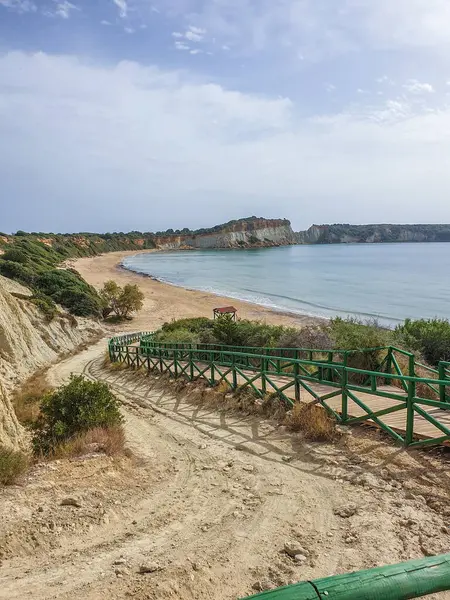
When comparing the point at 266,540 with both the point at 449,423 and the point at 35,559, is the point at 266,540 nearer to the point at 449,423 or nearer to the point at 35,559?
the point at 35,559

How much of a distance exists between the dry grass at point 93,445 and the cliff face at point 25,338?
1681mm

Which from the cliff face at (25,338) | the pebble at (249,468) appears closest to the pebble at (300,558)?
the pebble at (249,468)

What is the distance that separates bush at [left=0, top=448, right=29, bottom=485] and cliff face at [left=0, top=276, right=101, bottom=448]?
231cm

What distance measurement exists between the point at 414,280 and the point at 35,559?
244 ft

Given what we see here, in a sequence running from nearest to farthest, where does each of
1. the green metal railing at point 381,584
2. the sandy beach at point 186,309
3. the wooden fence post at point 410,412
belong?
the green metal railing at point 381,584
the wooden fence post at point 410,412
the sandy beach at point 186,309

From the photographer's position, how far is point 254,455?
301 inches

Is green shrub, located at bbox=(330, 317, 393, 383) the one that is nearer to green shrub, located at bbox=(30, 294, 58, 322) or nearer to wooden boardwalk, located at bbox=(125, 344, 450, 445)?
wooden boardwalk, located at bbox=(125, 344, 450, 445)

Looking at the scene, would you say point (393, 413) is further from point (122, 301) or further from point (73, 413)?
point (122, 301)

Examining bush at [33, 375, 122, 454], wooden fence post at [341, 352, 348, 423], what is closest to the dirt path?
wooden fence post at [341, 352, 348, 423]

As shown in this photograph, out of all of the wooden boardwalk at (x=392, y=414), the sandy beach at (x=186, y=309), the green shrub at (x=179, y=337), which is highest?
the wooden boardwalk at (x=392, y=414)

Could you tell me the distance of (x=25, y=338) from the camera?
20.8 m

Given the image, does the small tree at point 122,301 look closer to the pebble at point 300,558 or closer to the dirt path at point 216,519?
the dirt path at point 216,519

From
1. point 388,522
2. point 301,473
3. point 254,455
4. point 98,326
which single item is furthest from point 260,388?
point 98,326

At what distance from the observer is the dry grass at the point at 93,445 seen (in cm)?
730
